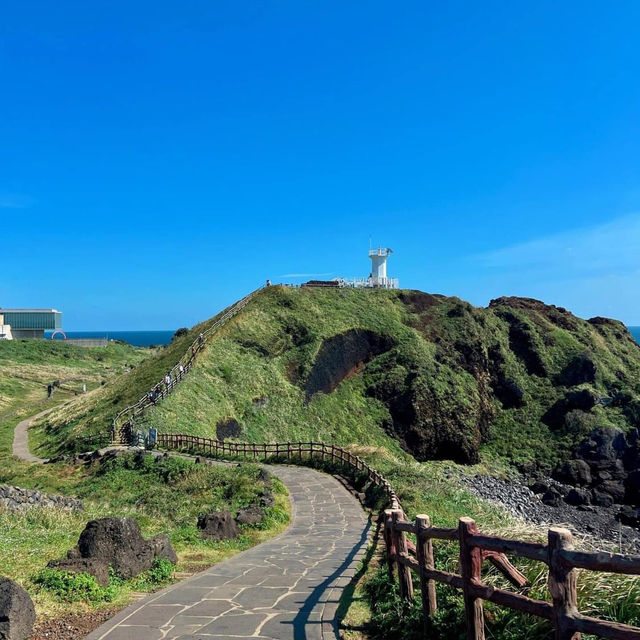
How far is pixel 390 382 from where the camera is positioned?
5022 centimetres

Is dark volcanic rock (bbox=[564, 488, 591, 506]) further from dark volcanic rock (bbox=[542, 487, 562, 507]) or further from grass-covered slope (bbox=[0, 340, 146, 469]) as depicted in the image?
grass-covered slope (bbox=[0, 340, 146, 469])

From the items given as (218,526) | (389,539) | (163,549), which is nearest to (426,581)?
(389,539)

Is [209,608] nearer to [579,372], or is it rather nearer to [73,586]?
[73,586]

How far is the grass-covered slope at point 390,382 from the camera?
4281 centimetres

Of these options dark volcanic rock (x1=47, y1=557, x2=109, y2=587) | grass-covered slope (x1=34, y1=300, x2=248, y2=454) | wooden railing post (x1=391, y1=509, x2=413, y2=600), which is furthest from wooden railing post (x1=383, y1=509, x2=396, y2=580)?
grass-covered slope (x1=34, y1=300, x2=248, y2=454)

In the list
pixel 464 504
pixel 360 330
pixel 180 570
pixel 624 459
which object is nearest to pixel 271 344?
pixel 360 330

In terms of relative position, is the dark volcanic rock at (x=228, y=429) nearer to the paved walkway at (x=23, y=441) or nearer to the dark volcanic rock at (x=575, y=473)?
the paved walkway at (x=23, y=441)

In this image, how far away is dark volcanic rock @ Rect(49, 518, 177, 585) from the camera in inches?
373

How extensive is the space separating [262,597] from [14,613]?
3790 millimetres

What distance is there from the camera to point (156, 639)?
757 cm

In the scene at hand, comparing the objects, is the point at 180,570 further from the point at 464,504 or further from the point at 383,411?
the point at 383,411

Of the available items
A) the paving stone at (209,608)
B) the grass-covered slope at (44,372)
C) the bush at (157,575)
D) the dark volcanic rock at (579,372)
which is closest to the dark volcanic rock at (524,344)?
the dark volcanic rock at (579,372)

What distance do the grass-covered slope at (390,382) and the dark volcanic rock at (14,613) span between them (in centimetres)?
2830

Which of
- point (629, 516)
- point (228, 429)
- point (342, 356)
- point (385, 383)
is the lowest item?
point (629, 516)
